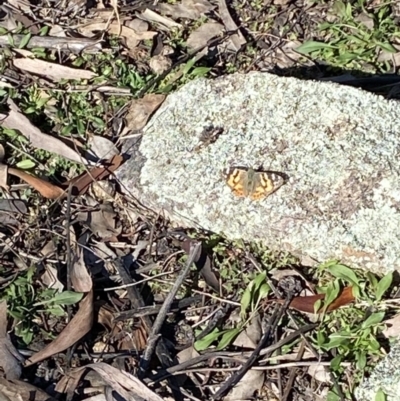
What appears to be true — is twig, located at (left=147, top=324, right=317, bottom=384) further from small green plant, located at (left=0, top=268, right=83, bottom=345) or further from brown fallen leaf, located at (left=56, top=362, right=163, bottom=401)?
small green plant, located at (left=0, top=268, right=83, bottom=345)

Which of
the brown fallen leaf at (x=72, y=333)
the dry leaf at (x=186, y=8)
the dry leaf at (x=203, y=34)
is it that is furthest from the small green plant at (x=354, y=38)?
the brown fallen leaf at (x=72, y=333)

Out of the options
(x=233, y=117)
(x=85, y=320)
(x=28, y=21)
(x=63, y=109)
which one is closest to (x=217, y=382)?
(x=85, y=320)

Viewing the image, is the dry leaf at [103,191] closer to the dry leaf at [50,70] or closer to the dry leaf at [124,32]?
the dry leaf at [50,70]

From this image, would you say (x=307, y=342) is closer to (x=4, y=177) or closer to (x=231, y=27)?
(x=4, y=177)

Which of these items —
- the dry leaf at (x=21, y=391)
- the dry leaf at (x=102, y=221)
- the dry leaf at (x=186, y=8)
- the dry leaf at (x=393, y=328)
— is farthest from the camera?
the dry leaf at (x=186, y=8)

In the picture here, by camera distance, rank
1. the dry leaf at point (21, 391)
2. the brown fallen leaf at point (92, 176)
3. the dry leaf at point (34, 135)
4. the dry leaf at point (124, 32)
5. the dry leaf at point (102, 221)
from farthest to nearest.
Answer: the dry leaf at point (124, 32), the dry leaf at point (34, 135), the brown fallen leaf at point (92, 176), the dry leaf at point (102, 221), the dry leaf at point (21, 391)

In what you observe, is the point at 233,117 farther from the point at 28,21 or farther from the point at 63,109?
the point at 28,21
